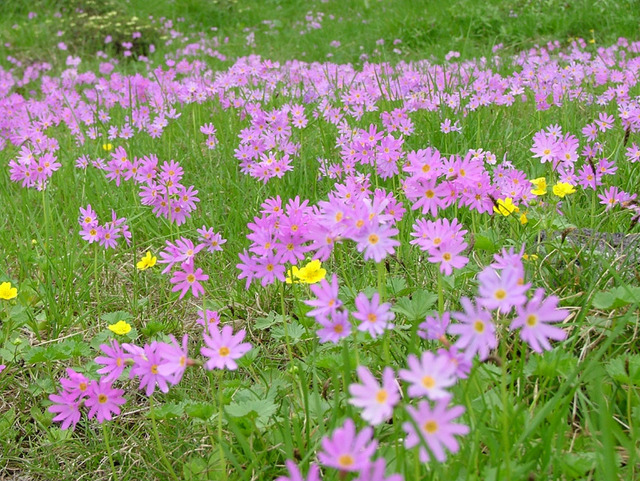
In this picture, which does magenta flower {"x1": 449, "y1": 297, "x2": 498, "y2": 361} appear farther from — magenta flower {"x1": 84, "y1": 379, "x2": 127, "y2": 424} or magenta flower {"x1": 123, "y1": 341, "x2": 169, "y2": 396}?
magenta flower {"x1": 84, "y1": 379, "x2": 127, "y2": 424}

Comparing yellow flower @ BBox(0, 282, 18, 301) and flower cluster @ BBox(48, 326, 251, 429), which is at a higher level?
flower cluster @ BBox(48, 326, 251, 429)

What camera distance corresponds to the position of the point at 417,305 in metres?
1.92

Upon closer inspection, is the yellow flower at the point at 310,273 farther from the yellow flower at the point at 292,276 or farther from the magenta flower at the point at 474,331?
the magenta flower at the point at 474,331

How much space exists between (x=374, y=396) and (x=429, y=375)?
97 mm

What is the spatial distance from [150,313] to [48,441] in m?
0.76

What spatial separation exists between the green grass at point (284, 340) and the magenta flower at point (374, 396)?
0.21m

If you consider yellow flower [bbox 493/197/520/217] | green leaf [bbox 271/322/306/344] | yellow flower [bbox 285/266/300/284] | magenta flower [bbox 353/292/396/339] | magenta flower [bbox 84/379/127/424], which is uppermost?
magenta flower [bbox 353/292/396/339]

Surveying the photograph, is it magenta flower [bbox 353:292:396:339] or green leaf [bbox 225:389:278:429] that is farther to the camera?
green leaf [bbox 225:389:278:429]

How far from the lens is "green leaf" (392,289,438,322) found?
6.21 ft

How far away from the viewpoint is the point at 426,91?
452 centimetres

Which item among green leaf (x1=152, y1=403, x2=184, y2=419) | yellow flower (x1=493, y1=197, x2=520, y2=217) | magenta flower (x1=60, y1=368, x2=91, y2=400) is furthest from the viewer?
yellow flower (x1=493, y1=197, x2=520, y2=217)

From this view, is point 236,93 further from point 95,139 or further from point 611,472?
point 611,472

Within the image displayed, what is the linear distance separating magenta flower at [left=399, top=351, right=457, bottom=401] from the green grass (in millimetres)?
202

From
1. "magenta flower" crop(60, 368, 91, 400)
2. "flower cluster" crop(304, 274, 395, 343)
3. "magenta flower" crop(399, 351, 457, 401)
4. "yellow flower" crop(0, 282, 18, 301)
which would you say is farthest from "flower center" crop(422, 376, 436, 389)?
"yellow flower" crop(0, 282, 18, 301)
